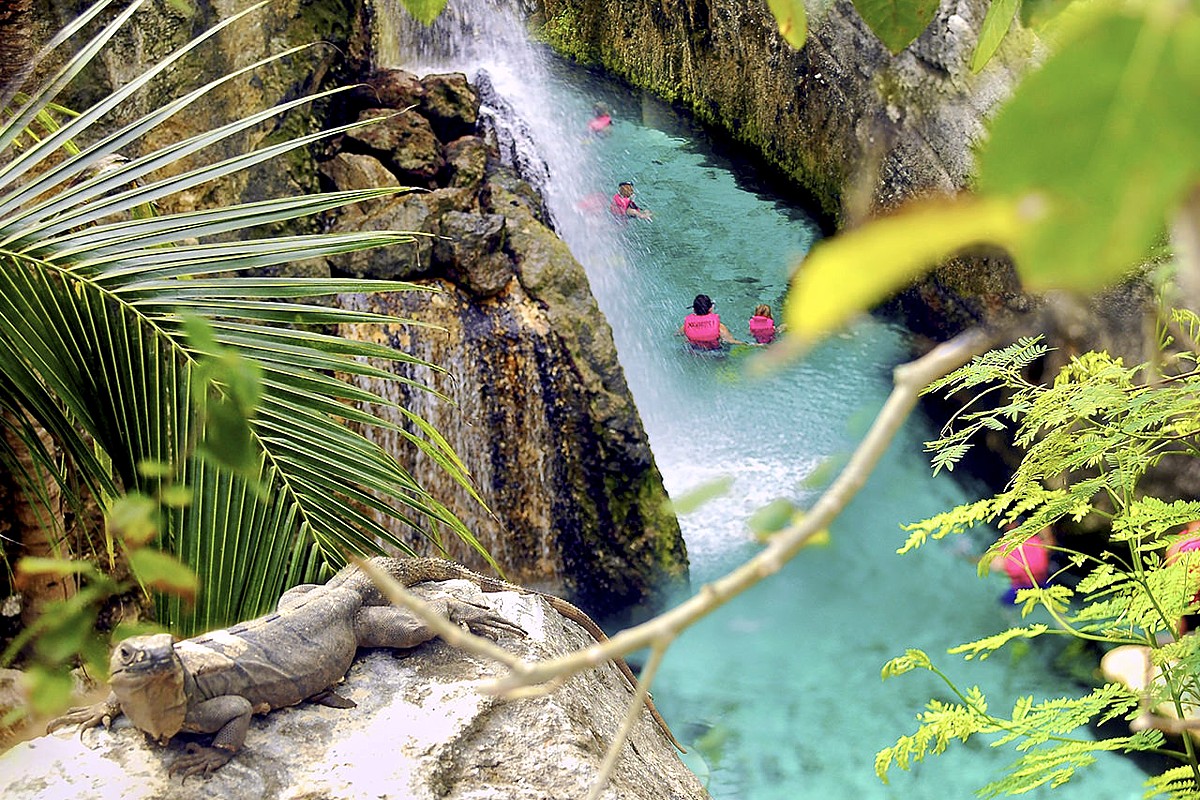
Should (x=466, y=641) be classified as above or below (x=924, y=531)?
above

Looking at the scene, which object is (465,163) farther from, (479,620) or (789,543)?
(789,543)

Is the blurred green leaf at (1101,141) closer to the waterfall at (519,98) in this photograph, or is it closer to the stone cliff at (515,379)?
the stone cliff at (515,379)

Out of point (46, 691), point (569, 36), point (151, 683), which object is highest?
point (569, 36)

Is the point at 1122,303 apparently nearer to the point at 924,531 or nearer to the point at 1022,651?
the point at 1022,651

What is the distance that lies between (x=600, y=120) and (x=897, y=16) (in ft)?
25.1

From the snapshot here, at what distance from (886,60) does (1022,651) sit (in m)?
3.96

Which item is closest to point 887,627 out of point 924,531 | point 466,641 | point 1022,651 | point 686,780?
point 1022,651

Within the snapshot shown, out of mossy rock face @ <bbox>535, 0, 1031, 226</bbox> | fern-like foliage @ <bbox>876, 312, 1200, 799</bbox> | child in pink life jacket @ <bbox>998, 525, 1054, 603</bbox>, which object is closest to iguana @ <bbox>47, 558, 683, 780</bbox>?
fern-like foliage @ <bbox>876, 312, 1200, 799</bbox>

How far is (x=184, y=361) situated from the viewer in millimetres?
1864

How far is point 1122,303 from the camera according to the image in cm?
514

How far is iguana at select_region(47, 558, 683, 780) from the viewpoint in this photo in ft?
6.01

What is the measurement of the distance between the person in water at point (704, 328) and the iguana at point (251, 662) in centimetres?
Answer: 422

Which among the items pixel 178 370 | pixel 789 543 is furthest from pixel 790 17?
pixel 178 370

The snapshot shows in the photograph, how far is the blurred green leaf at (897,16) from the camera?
513 mm
